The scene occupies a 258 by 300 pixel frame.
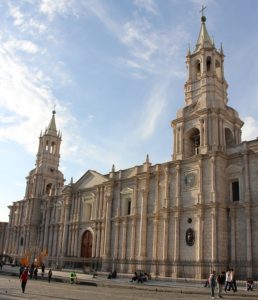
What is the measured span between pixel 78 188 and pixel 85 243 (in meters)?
7.51

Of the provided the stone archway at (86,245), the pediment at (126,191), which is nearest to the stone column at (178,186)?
the pediment at (126,191)

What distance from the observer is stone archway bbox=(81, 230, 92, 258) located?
4494 centimetres

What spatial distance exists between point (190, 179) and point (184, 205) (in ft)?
8.25

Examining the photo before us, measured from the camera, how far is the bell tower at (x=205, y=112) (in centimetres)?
3562

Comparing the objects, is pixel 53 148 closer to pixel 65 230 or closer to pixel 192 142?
pixel 65 230

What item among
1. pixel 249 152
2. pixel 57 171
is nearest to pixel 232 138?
pixel 249 152

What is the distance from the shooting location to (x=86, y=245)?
45625mm

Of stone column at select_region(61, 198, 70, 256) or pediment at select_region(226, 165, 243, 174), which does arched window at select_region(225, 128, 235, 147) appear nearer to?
pediment at select_region(226, 165, 243, 174)

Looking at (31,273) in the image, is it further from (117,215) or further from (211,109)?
(211,109)

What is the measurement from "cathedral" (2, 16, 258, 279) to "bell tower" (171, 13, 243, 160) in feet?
0.34

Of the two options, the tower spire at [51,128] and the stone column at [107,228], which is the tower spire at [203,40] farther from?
the tower spire at [51,128]

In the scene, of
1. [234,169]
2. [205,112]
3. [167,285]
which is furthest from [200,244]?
[205,112]

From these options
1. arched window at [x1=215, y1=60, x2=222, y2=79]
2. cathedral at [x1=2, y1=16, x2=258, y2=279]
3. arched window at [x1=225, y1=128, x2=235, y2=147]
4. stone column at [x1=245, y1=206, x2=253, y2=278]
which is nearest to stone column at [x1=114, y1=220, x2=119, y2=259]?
cathedral at [x1=2, y1=16, x2=258, y2=279]

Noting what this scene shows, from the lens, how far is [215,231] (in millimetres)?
31188
